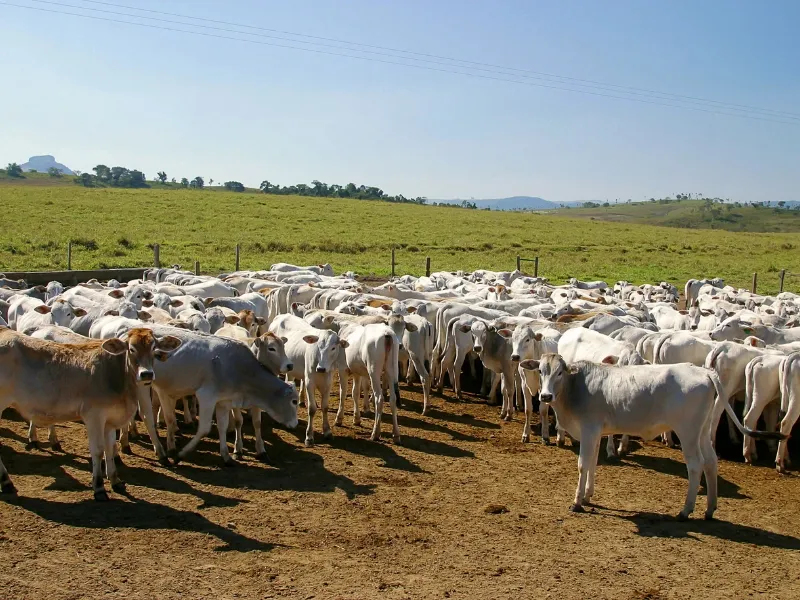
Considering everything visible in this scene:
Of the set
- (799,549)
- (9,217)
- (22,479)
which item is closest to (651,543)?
(799,549)

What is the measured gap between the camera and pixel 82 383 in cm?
923

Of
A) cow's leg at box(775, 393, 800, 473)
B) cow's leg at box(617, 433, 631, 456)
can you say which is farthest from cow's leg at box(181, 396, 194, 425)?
cow's leg at box(775, 393, 800, 473)

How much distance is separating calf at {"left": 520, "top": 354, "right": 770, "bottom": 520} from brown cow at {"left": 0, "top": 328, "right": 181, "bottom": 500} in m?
4.89

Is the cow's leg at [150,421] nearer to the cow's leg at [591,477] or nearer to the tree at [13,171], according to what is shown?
the cow's leg at [591,477]

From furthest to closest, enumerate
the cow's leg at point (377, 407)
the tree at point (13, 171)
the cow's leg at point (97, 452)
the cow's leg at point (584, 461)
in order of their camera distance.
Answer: the tree at point (13, 171)
the cow's leg at point (377, 407)
the cow's leg at point (584, 461)
the cow's leg at point (97, 452)

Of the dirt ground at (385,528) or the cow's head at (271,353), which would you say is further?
the cow's head at (271,353)

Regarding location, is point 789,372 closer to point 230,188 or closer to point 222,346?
point 222,346

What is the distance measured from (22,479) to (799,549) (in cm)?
896

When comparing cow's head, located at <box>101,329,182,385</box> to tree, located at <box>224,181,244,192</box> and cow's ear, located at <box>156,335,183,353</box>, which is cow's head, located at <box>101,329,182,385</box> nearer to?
cow's ear, located at <box>156,335,183,353</box>

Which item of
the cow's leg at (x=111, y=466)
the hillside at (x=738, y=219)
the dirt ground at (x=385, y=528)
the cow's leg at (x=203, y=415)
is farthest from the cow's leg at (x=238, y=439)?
the hillside at (x=738, y=219)

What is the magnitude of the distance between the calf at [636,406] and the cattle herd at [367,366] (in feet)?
0.05

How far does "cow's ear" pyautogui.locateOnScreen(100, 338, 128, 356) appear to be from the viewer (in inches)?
363

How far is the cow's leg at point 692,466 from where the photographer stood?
9039mm

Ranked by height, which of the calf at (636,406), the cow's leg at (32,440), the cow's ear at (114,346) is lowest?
the cow's leg at (32,440)
